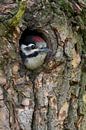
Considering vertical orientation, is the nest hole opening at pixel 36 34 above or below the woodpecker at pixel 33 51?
above

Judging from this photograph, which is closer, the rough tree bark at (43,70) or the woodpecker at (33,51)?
the rough tree bark at (43,70)

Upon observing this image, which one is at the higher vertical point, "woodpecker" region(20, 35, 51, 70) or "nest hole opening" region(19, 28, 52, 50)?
"nest hole opening" region(19, 28, 52, 50)

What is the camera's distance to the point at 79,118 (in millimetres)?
4547

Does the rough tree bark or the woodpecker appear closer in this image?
the rough tree bark

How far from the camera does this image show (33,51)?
Answer: 4.42m

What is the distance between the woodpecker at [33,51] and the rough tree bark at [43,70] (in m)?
0.05

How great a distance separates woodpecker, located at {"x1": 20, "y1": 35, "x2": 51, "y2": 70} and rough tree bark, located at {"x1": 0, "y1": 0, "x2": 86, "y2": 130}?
53 mm

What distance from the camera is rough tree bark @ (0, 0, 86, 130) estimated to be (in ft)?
13.7

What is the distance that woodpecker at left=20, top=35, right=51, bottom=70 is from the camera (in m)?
4.30

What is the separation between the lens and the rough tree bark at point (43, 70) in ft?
13.7

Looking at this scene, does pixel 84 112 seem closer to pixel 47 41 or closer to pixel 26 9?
pixel 47 41

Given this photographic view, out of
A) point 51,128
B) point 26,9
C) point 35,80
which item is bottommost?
point 51,128

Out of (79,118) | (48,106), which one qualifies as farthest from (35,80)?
(79,118)

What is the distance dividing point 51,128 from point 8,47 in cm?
71
